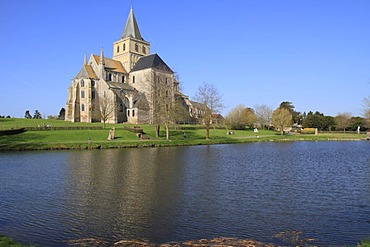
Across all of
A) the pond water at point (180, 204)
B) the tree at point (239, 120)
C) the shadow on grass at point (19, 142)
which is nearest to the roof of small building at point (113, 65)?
the tree at point (239, 120)

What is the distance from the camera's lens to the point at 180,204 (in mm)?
12352

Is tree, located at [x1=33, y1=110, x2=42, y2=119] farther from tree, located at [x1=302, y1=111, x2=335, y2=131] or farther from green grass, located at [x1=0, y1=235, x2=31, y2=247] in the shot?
green grass, located at [x1=0, y1=235, x2=31, y2=247]

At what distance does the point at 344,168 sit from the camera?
22422 mm

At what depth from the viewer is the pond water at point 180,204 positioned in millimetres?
9250

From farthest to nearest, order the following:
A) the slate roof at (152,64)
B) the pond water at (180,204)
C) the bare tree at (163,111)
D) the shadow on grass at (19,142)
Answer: the slate roof at (152,64)
the bare tree at (163,111)
the shadow on grass at (19,142)
the pond water at (180,204)

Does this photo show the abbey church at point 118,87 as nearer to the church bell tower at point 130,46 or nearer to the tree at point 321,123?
the church bell tower at point 130,46

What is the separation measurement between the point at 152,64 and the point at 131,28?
19290 mm

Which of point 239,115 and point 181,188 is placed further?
point 239,115

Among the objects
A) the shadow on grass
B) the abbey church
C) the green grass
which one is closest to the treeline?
the abbey church

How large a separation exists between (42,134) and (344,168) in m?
38.8

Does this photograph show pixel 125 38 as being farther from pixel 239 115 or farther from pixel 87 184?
pixel 87 184

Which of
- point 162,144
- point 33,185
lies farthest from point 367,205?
point 162,144

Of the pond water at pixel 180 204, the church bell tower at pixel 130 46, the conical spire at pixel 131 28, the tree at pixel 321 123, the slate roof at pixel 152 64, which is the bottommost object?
the pond water at pixel 180 204

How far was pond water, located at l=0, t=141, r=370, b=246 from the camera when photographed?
9.25 metres
